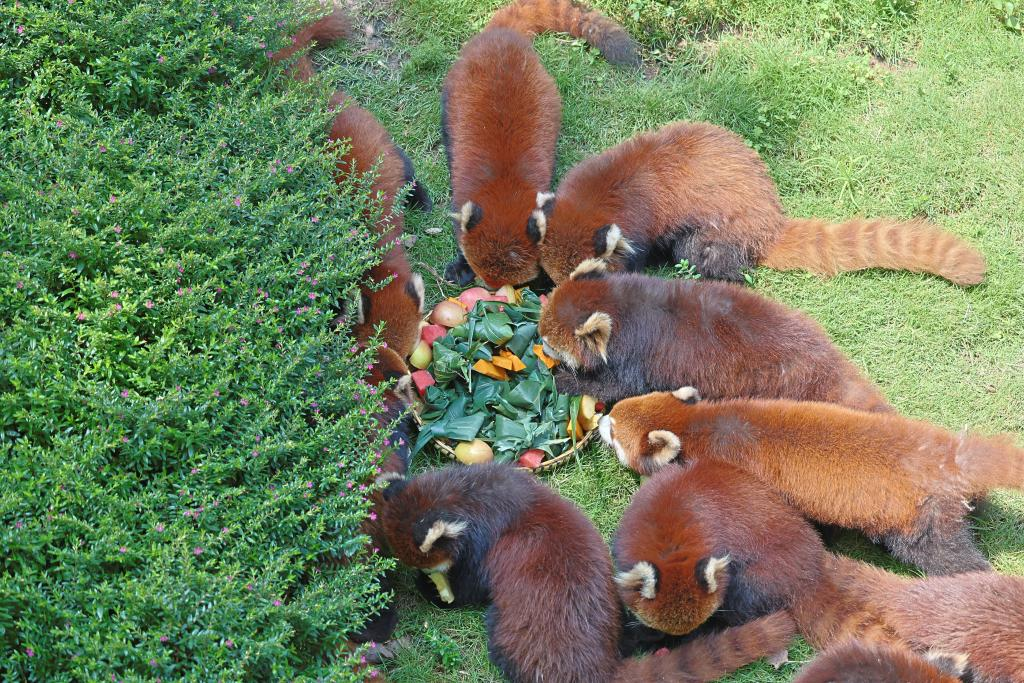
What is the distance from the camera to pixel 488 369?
578cm

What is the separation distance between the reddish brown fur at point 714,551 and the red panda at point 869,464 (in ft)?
0.57

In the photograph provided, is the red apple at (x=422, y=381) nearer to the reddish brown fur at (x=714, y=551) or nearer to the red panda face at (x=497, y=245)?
the red panda face at (x=497, y=245)

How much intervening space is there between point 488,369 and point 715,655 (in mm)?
2044

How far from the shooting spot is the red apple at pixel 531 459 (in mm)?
5519

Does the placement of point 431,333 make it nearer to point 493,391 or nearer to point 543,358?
point 493,391

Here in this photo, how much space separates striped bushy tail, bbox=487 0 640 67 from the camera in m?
7.15

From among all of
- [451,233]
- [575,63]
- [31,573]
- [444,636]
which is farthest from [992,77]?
[31,573]

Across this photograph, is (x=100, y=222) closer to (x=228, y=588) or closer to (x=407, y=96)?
(x=228, y=588)

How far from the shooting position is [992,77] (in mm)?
7145

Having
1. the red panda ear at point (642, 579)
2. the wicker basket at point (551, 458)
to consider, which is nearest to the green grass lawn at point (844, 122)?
the wicker basket at point (551, 458)

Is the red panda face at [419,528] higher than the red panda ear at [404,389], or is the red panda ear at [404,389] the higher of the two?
the red panda ear at [404,389]

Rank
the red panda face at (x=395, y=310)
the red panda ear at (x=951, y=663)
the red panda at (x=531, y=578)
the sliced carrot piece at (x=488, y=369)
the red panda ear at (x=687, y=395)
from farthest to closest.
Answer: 1. the sliced carrot piece at (x=488, y=369)
2. the red panda face at (x=395, y=310)
3. the red panda ear at (x=687, y=395)
4. the red panda at (x=531, y=578)
5. the red panda ear at (x=951, y=663)

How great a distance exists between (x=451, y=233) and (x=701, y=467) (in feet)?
8.17

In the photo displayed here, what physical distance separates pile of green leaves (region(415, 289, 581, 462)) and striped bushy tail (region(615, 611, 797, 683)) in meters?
1.36
